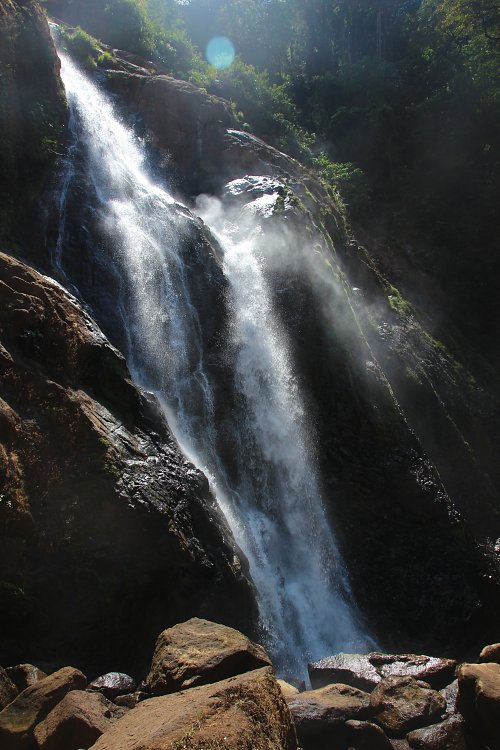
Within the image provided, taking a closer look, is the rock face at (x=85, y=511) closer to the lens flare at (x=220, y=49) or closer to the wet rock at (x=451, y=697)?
the wet rock at (x=451, y=697)

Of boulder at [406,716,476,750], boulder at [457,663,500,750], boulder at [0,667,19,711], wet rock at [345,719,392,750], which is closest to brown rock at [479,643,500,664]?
boulder at [457,663,500,750]

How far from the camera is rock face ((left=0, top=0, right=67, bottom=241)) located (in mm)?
13664

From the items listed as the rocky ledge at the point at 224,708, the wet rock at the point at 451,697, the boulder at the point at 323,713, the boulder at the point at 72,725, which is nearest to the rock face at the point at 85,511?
the rocky ledge at the point at 224,708

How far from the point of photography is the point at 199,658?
5.43 metres

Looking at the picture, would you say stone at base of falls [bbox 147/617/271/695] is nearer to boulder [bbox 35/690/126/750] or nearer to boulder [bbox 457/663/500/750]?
boulder [bbox 35/690/126/750]

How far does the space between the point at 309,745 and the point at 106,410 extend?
18.9ft

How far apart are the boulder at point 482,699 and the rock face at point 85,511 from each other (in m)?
3.79

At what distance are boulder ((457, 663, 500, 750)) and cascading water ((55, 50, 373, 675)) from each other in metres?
4.17

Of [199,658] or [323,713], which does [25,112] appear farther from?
[323,713]

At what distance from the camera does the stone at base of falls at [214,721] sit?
369cm

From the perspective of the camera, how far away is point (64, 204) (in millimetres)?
14484

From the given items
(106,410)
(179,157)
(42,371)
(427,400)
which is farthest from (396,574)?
(179,157)

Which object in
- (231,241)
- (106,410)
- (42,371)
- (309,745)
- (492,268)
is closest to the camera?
(309,745)

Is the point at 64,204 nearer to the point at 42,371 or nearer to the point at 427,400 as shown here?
the point at 42,371
